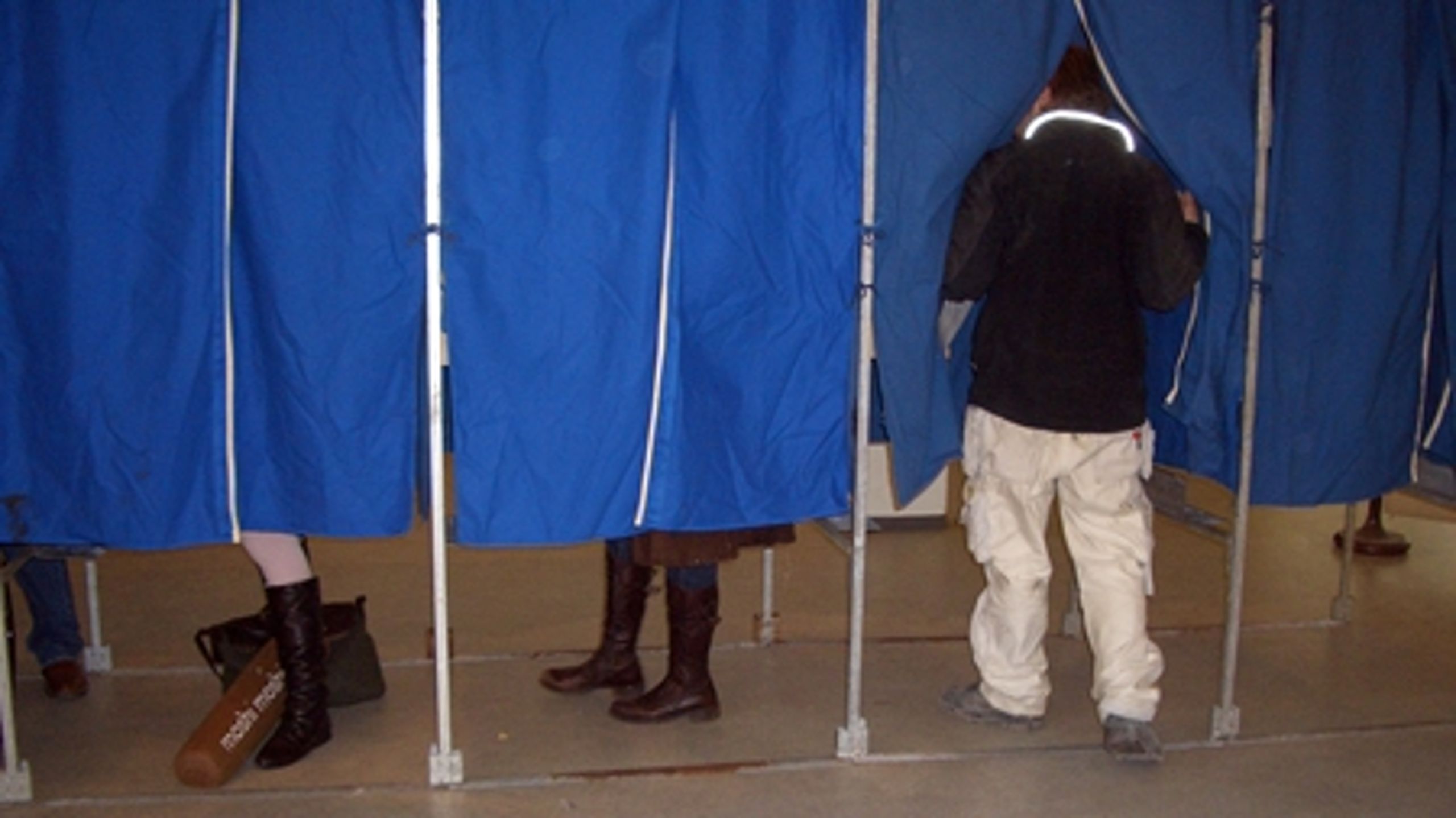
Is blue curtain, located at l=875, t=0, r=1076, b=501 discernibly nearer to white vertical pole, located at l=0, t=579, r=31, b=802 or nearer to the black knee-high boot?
the black knee-high boot

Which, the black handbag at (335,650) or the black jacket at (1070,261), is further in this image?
the black handbag at (335,650)

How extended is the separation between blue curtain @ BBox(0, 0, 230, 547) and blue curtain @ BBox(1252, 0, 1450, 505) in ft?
8.23

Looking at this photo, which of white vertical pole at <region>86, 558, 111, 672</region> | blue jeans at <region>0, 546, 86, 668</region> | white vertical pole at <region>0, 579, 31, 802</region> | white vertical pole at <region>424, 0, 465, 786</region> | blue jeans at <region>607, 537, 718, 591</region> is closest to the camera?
white vertical pole at <region>424, 0, 465, 786</region>

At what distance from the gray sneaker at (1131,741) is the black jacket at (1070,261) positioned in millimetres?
718

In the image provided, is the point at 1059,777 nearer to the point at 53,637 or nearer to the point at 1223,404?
the point at 1223,404

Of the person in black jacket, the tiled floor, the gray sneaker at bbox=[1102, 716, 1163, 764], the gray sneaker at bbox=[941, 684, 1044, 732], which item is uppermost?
the person in black jacket

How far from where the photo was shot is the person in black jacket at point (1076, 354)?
286 cm

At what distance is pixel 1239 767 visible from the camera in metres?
2.96

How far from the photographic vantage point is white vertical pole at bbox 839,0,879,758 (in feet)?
9.01

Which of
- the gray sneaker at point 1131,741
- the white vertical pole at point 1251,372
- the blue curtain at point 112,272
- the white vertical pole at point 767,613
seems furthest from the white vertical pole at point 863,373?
the blue curtain at point 112,272

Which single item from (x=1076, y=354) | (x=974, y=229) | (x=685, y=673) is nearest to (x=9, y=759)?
(x=685, y=673)

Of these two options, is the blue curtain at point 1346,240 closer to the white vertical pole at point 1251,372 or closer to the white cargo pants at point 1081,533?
the white vertical pole at point 1251,372

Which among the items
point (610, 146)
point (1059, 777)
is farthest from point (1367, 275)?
point (610, 146)

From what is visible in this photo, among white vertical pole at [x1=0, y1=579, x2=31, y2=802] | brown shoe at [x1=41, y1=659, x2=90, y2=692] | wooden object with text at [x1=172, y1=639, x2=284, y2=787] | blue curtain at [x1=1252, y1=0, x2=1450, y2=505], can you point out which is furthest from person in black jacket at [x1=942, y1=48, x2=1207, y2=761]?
brown shoe at [x1=41, y1=659, x2=90, y2=692]
